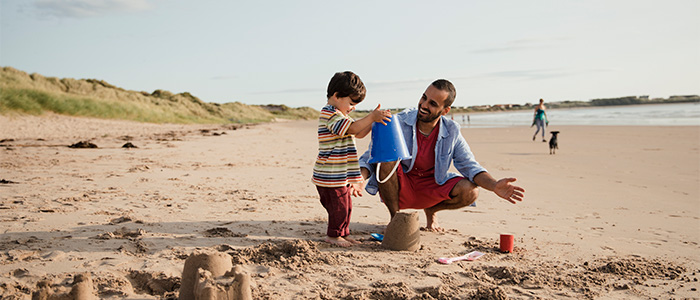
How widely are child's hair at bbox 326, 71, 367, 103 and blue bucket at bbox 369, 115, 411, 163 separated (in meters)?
0.28

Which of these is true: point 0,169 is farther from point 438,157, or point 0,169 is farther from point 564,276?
point 564,276

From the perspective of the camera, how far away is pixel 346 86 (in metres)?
3.28

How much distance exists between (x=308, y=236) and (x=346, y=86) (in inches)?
46.2

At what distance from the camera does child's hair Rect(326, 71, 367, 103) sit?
3285mm

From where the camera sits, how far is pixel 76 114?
19281 mm

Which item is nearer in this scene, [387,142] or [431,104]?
[387,142]

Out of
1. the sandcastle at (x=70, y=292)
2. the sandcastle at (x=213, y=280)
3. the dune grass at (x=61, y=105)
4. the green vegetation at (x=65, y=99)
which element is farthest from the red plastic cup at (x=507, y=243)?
the dune grass at (x=61, y=105)

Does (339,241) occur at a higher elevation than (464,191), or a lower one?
lower

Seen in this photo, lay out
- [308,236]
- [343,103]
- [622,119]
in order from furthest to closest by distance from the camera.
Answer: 1. [622,119]
2. [308,236]
3. [343,103]

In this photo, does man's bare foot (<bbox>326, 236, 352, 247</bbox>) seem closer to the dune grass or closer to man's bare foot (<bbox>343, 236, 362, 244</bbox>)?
man's bare foot (<bbox>343, 236, 362, 244</bbox>)

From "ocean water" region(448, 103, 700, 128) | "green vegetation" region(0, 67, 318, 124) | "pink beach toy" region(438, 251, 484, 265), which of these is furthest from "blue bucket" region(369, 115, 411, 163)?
"ocean water" region(448, 103, 700, 128)

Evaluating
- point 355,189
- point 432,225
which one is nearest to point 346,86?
point 355,189

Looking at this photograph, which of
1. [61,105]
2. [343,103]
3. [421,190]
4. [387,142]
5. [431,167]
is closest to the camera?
[343,103]

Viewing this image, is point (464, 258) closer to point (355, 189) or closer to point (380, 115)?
point (355, 189)
